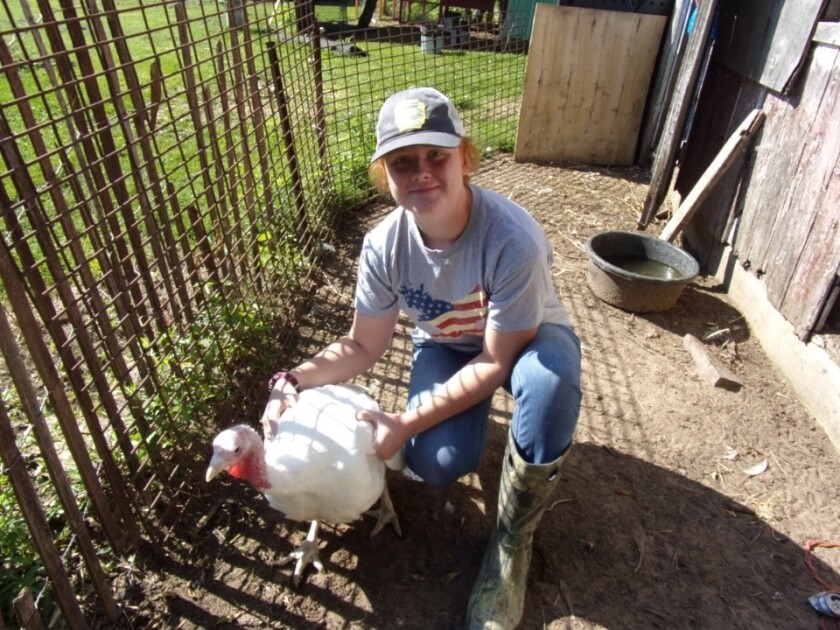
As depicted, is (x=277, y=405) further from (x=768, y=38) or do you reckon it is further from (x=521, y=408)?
(x=768, y=38)

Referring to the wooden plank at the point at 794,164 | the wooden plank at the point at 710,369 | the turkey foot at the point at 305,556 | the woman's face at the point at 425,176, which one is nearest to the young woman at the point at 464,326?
the woman's face at the point at 425,176

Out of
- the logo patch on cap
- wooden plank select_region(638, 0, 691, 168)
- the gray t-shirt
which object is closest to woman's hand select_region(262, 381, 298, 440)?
the gray t-shirt

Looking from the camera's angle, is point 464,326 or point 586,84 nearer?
point 464,326

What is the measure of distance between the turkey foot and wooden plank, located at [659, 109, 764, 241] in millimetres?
2941

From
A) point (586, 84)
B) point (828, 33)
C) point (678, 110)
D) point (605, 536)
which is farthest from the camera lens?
point (586, 84)

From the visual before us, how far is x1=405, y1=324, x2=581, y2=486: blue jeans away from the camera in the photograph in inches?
72.2

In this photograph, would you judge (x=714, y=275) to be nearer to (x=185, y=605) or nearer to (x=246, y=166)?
(x=246, y=166)

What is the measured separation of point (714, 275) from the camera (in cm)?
393

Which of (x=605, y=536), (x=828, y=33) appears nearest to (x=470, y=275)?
(x=605, y=536)

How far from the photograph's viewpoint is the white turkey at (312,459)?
177 cm

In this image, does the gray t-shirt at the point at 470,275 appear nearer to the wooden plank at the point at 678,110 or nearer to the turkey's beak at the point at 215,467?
the turkey's beak at the point at 215,467

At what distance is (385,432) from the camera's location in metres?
1.93

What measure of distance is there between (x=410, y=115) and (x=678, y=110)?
3234 millimetres

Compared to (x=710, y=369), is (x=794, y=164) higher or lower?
higher
